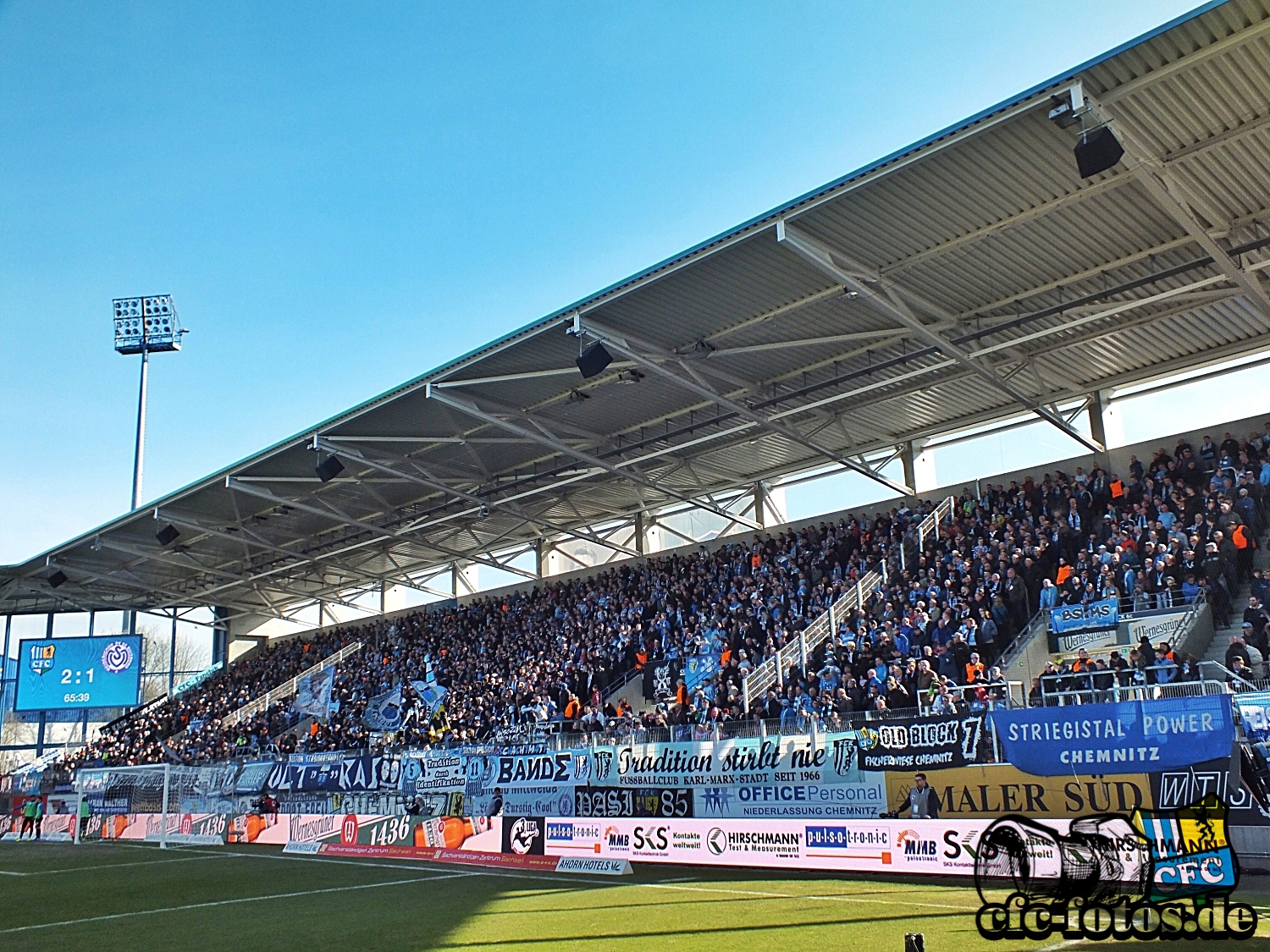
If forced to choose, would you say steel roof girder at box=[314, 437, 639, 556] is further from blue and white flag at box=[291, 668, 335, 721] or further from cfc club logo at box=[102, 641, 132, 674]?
cfc club logo at box=[102, 641, 132, 674]

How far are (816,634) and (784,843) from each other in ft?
35.2

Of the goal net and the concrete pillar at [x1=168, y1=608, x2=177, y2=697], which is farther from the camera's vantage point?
the concrete pillar at [x1=168, y1=608, x2=177, y2=697]

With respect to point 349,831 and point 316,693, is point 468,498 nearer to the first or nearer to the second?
point 349,831

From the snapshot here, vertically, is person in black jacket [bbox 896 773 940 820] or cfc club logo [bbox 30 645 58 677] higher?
cfc club logo [bbox 30 645 58 677]

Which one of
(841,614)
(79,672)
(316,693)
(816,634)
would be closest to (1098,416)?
(841,614)

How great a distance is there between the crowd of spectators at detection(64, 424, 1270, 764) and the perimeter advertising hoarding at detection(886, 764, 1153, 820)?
1636 mm

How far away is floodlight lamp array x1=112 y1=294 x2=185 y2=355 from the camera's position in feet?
188

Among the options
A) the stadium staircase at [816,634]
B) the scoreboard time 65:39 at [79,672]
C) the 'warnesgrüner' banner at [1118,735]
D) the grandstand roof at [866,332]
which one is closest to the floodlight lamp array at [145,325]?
the scoreboard time 65:39 at [79,672]

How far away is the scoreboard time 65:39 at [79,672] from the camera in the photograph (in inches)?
1811

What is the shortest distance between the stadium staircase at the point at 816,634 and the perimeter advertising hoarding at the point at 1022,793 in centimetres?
717

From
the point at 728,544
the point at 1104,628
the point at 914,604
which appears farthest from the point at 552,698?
the point at 1104,628

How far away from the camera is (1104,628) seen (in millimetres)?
20312

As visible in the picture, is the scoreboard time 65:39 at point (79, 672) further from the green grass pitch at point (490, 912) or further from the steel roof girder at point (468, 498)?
the green grass pitch at point (490, 912)

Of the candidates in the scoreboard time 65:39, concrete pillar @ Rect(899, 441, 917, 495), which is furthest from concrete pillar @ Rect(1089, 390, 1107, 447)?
the scoreboard time 65:39
